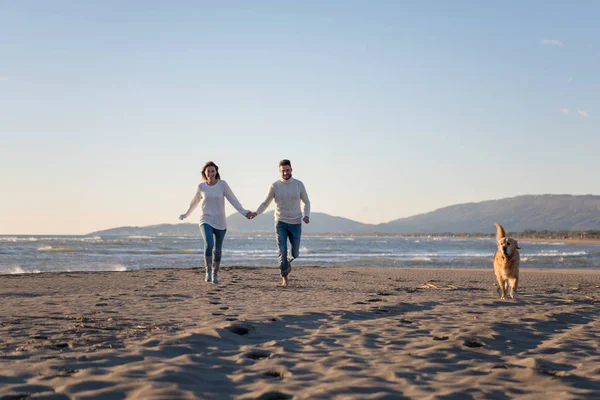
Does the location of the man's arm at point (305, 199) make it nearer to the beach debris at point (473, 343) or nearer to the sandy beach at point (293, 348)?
the sandy beach at point (293, 348)

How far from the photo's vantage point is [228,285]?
394 inches

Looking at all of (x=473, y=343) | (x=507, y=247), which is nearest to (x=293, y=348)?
(x=473, y=343)

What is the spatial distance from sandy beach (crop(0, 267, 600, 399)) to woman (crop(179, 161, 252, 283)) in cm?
201

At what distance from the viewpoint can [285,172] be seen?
9.63 meters

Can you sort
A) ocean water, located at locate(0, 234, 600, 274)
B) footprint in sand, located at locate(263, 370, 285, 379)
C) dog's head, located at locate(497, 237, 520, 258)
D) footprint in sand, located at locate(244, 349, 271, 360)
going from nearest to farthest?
footprint in sand, located at locate(263, 370, 285, 379), footprint in sand, located at locate(244, 349, 271, 360), dog's head, located at locate(497, 237, 520, 258), ocean water, located at locate(0, 234, 600, 274)

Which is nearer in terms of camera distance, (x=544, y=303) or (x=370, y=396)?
(x=370, y=396)

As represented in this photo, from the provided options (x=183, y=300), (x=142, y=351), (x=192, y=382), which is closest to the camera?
(x=192, y=382)

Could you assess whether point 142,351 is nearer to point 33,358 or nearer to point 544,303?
point 33,358

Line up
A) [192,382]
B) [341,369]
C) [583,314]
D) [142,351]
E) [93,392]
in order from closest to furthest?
1. [93,392]
2. [192,382]
3. [341,369]
4. [142,351]
5. [583,314]

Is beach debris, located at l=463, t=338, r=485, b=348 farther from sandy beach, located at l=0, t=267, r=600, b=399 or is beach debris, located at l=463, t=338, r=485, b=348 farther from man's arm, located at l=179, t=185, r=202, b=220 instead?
man's arm, located at l=179, t=185, r=202, b=220

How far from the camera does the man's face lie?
9.62 metres

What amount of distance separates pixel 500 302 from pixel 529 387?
4662 mm

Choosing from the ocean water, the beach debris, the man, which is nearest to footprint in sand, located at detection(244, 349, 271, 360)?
the beach debris

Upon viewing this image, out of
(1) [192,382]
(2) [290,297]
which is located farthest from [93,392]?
(2) [290,297]
